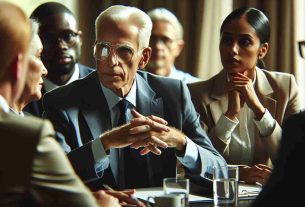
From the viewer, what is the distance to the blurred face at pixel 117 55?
111 inches

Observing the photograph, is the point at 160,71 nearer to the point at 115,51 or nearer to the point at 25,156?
the point at 115,51

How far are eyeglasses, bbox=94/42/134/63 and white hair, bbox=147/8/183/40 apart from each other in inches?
89.5

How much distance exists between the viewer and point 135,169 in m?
2.83

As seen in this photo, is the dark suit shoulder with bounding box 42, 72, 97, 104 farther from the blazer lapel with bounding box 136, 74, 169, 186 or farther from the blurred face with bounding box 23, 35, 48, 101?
the blazer lapel with bounding box 136, 74, 169, 186

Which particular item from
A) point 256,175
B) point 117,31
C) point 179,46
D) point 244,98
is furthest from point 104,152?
point 179,46

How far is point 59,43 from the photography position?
3.95 metres

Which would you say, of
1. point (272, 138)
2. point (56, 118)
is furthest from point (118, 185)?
point (272, 138)

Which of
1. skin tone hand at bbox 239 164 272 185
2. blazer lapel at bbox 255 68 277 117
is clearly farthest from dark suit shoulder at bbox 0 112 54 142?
blazer lapel at bbox 255 68 277 117

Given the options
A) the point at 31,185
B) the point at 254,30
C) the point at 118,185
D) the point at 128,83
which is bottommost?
the point at 118,185

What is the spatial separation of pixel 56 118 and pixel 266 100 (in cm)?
134

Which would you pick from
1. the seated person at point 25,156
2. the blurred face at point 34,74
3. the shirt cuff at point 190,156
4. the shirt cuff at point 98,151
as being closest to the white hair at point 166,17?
the blurred face at point 34,74

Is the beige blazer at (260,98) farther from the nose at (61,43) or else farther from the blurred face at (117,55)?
the nose at (61,43)

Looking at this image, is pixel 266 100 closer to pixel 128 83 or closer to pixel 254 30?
pixel 254 30

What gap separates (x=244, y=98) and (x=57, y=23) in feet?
4.52
